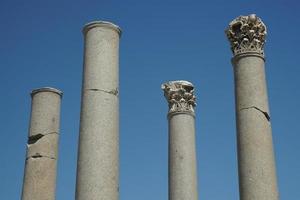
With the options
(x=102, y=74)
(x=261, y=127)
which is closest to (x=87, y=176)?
(x=102, y=74)

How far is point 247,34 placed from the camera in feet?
75.5

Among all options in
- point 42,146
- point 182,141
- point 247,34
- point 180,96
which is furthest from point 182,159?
point 247,34

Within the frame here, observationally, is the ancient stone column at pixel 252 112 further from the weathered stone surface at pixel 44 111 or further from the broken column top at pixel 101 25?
the weathered stone surface at pixel 44 111

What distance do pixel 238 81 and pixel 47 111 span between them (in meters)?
9.15

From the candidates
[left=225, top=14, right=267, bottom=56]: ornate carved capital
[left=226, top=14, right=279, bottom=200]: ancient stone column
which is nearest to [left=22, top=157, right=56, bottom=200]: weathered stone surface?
[left=226, top=14, right=279, bottom=200]: ancient stone column

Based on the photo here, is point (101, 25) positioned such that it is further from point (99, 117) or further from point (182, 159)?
point (182, 159)

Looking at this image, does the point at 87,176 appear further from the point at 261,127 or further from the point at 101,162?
the point at 261,127

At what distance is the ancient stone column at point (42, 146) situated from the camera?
24.3 m

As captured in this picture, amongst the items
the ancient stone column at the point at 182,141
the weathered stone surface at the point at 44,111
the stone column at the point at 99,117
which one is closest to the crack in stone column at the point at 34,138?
the weathered stone surface at the point at 44,111

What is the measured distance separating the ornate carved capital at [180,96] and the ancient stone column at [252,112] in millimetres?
8469

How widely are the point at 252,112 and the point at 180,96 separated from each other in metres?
11.0

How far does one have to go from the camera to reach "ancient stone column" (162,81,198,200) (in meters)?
29.1

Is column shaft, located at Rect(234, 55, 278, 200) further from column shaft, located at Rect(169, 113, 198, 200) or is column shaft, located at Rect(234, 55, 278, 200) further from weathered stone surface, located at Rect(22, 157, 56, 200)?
weathered stone surface, located at Rect(22, 157, 56, 200)

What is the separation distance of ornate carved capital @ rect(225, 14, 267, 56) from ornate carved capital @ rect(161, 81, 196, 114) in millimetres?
8529
